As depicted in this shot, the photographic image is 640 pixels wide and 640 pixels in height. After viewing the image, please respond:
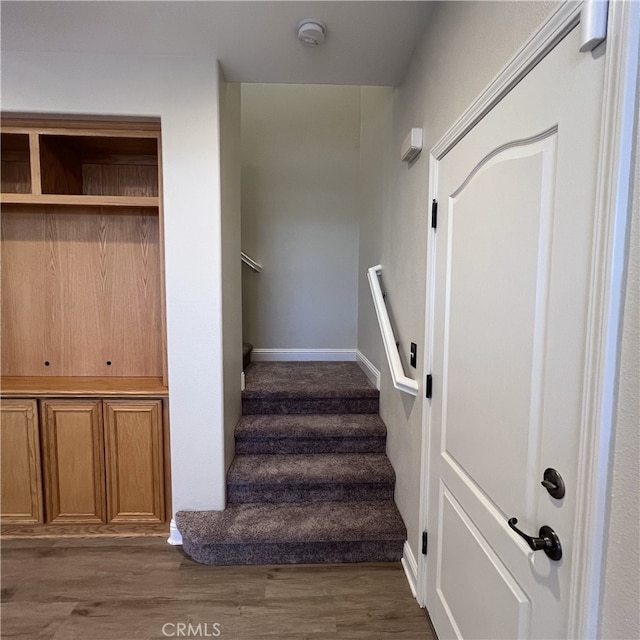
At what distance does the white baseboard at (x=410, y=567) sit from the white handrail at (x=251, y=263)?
8.78 feet

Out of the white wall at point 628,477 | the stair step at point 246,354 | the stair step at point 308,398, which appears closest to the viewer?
the white wall at point 628,477

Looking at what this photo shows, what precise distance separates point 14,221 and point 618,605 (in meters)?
3.11

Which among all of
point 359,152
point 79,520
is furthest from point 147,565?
point 359,152

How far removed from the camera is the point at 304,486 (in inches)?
86.2

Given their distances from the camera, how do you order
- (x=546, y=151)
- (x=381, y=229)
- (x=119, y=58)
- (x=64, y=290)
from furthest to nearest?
(x=381, y=229) → (x=64, y=290) → (x=119, y=58) → (x=546, y=151)

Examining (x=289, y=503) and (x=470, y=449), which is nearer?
(x=470, y=449)

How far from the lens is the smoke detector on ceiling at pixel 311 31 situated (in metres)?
1.61

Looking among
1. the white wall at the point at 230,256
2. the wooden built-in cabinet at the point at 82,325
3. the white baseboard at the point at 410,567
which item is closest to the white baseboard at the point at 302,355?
the white wall at the point at 230,256

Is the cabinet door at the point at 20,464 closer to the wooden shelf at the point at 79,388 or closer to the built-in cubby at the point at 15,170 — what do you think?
the wooden shelf at the point at 79,388

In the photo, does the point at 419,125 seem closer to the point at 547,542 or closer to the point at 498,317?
the point at 498,317

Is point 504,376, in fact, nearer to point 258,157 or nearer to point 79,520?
point 79,520

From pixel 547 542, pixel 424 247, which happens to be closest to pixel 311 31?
pixel 424 247

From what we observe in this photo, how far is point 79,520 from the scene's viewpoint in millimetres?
2135

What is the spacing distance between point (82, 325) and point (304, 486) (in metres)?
1.73
